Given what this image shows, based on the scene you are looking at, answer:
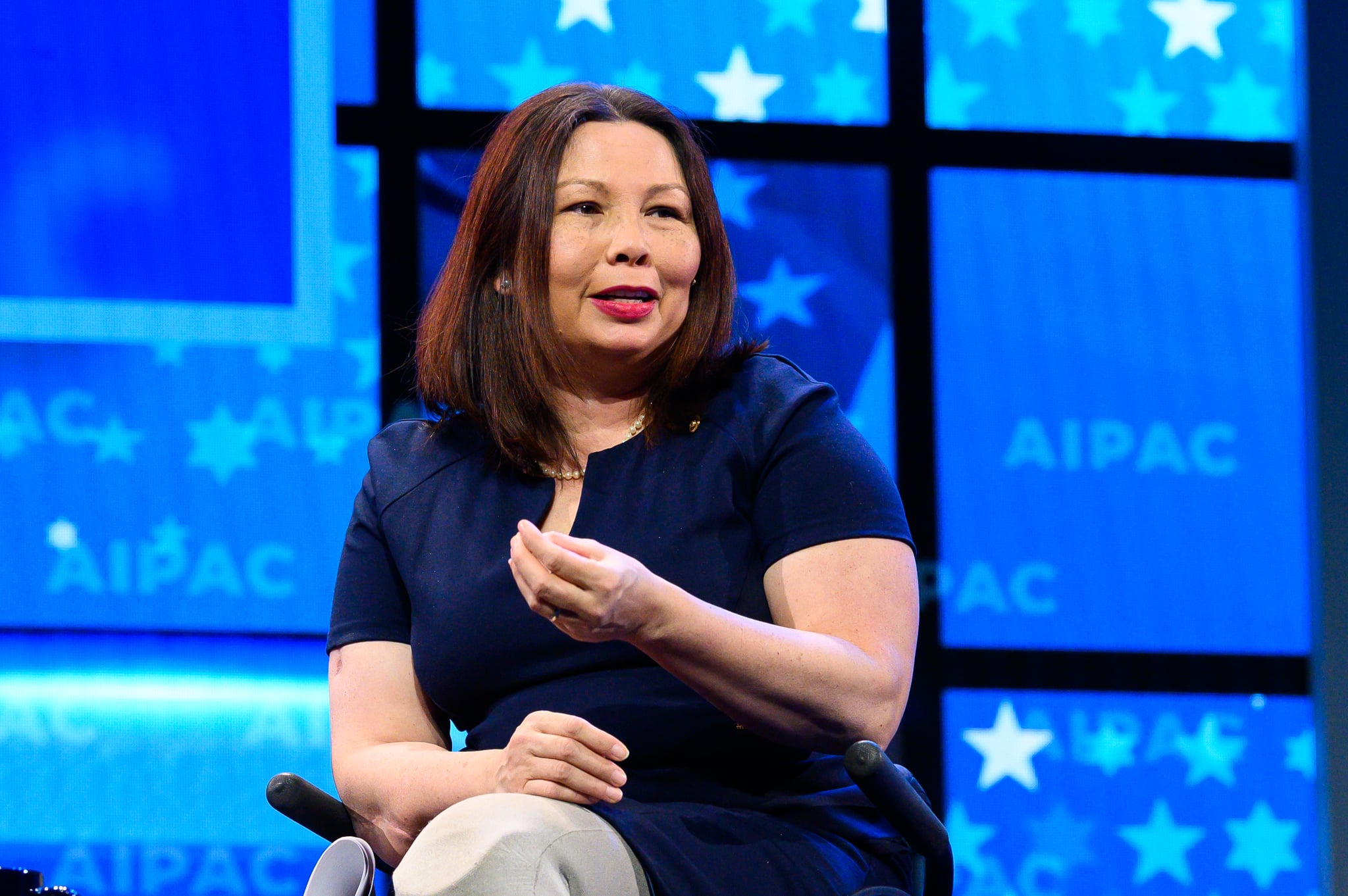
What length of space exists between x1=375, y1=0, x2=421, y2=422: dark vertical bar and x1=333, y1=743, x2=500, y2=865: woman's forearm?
1158 mm

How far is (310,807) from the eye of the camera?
1366mm

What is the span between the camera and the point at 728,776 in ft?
4.40

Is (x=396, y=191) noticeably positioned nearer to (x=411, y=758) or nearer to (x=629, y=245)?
(x=629, y=245)

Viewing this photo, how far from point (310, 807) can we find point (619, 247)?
599 millimetres

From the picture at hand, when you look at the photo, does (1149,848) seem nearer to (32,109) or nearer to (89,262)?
(89,262)

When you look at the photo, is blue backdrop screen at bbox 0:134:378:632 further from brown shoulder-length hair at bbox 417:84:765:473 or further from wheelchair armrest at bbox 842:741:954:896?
wheelchair armrest at bbox 842:741:954:896

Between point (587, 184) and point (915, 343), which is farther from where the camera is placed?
→ point (915, 343)

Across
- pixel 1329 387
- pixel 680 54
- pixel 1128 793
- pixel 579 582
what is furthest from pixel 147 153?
pixel 1329 387

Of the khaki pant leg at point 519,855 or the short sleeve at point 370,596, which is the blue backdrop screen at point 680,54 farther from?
the khaki pant leg at point 519,855

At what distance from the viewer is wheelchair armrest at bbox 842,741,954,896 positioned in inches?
45.6

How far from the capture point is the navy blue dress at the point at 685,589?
1.30m

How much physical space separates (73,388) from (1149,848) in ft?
6.46

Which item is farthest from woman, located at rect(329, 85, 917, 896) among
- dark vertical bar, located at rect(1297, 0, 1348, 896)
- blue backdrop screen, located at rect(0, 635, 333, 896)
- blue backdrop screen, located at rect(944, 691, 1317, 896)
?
dark vertical bar, located at rect(1297, 0, 1348, 896)

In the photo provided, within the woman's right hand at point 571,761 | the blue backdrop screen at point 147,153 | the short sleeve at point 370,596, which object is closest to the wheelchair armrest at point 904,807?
the woman's right hand at point 571,761
